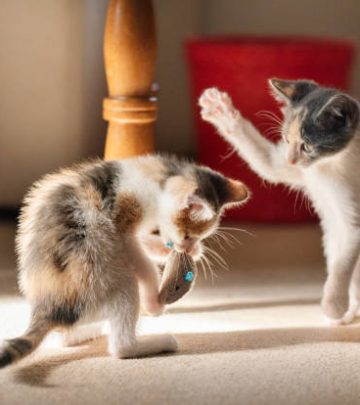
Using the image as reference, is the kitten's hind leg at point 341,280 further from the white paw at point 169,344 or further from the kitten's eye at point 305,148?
the white paw at point 169,344

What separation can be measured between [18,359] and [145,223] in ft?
1.05

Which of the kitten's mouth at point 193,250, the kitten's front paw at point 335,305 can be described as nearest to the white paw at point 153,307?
Answer: the kitten's mouth at point 193,250

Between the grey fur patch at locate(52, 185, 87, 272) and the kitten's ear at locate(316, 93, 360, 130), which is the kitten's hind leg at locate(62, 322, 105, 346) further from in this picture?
the kitten's ear at locate(316, 93, 360, 130)

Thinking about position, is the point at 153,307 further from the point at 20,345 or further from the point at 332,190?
the point at 332,190

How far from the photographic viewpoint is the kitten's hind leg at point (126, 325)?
1214mm

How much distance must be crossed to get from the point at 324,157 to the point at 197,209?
29 cm

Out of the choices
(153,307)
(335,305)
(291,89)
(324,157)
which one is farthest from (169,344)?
(291,89)

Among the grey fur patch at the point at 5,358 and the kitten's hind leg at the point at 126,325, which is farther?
the kitten's hind leg at the point at 126,325

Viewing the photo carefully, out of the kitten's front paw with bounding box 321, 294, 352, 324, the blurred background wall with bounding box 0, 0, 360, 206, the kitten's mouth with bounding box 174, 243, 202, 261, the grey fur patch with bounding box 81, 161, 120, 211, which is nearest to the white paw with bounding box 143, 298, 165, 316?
the kitten's mouth with bounding box 174, 243, 202, 261

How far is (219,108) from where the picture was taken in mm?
1556

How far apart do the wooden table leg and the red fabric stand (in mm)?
554

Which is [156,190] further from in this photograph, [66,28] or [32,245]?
[66,28]

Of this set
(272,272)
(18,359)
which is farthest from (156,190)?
(272,272)

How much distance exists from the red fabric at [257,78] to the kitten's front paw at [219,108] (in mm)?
522
